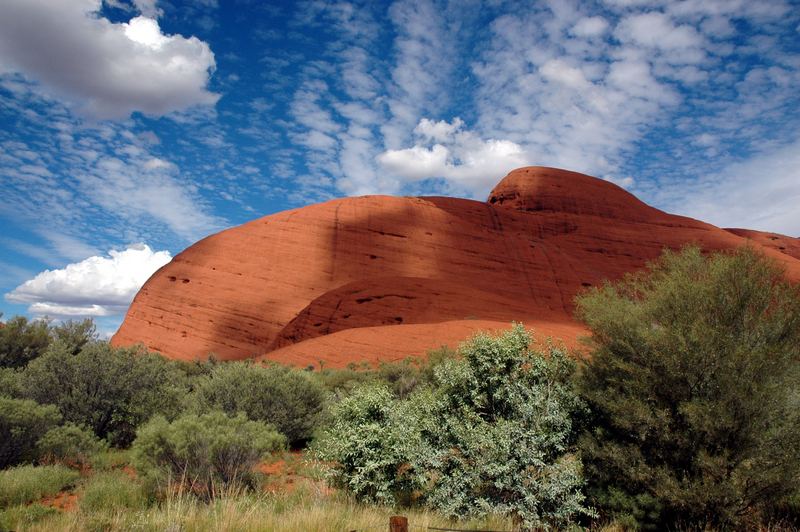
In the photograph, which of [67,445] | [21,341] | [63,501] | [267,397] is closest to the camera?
[63,501]

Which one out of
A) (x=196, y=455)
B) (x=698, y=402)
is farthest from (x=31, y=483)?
(x=698, y=402)

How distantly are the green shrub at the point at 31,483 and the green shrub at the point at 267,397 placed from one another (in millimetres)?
3118

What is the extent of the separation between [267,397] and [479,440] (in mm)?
6457

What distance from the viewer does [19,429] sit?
8016 mm

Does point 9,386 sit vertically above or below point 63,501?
above

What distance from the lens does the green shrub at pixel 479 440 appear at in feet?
21.8

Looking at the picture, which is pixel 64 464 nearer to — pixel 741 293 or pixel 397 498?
pixel 397 498

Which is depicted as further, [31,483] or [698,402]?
[31,483]

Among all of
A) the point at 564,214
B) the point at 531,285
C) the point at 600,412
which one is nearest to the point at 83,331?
the point at 600,412

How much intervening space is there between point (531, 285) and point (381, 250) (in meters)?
16.2

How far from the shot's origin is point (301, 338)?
38844 millimetres

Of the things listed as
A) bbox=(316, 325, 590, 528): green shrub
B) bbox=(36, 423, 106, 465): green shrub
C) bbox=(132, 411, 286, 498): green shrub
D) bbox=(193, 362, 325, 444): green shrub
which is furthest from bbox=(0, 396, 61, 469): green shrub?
bbox=(316, 325, 590, 528): green shrub

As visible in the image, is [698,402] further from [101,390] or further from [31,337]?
[31,337]

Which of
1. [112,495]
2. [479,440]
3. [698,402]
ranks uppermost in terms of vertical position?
[698,402]
